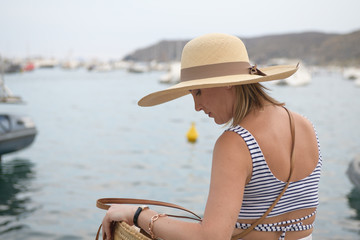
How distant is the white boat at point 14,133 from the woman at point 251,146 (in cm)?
904

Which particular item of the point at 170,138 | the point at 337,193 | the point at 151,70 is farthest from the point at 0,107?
the point at 151,70

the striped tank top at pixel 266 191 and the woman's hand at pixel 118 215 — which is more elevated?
the striped tank top at pixel 266 191

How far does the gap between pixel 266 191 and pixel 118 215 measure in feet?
1.94

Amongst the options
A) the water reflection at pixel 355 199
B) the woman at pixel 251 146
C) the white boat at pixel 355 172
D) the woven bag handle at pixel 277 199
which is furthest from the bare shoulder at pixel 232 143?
the white boat at pixel 355 172

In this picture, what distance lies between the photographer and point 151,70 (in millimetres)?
155625

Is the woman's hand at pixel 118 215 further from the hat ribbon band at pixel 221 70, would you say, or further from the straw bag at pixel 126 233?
the hat ribbon band at pixel 221 70

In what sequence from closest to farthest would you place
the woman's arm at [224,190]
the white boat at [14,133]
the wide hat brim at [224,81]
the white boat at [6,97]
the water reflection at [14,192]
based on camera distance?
the woman's arm at [224,190] → the wide hat brim at [224,81] → the water reflection at [14,192] → the white boat at [14,133] → the white boat at [6,97]

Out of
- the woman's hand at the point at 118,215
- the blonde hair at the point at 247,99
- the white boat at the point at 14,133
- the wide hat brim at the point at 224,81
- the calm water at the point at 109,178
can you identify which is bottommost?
the calm water at the point at 109,178

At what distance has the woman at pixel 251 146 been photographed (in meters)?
1.56

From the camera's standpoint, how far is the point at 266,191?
1645 millimetres

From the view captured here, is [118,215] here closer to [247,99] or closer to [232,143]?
[232,143]

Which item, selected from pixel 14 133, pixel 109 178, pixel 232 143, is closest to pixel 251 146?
pixel 232 143

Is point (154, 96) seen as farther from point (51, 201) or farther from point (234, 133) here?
point (51, 201)

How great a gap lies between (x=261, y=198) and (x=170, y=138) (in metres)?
16.5
